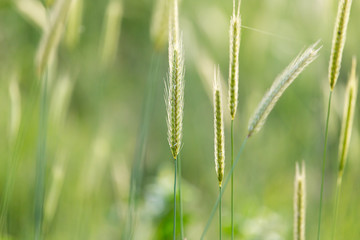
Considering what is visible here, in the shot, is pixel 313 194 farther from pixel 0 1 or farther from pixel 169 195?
pixel 0 1

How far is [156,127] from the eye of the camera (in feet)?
8.73

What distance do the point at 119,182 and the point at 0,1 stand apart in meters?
1.49

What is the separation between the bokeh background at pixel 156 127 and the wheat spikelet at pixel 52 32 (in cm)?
11

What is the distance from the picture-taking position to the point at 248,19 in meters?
2.60

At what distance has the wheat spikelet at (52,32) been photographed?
77cm

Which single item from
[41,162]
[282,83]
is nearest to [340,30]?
[282,83]

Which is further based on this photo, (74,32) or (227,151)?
(227,151)

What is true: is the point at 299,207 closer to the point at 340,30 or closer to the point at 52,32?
the point at 340,30

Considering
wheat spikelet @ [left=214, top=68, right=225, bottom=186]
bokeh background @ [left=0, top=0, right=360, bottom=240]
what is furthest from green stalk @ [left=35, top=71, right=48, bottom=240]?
wheat spikelet @ [left=214, top=68, right=225, bottom=186]

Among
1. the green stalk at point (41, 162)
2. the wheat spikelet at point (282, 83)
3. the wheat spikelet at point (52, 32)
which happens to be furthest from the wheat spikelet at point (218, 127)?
the green stalk at point (41, 162)

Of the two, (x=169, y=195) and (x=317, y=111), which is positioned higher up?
(x=317, y=111)

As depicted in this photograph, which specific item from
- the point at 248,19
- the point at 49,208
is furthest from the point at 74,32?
the point at 248,19

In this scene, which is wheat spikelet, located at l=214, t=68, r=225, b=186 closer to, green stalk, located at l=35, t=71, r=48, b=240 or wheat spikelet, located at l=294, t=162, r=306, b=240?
wheat spikelet, located at l=294, t=162, r=306, b=240

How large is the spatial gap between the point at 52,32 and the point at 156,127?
74.2 inches
